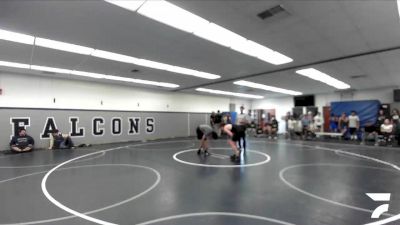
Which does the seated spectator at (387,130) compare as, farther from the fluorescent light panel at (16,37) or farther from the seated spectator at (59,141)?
the seated spectator at (59,141)

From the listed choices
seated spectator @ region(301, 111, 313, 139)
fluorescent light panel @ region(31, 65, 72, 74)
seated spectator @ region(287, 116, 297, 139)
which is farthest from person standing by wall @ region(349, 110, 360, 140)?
fluorescent light panel @ region(31, 65, 72, 74)

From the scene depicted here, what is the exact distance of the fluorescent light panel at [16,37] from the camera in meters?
4.66

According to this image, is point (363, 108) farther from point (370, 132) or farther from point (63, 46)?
point (63, 46)

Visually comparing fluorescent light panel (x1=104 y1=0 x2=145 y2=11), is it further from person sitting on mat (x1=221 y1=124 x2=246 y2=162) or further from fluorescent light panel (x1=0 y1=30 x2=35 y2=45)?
person sitting on mat (x1=221 y1=124 x2=246 y2=162)

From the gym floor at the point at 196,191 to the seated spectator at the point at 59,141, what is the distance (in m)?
3.09

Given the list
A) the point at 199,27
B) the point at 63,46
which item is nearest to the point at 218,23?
the point at 199,27

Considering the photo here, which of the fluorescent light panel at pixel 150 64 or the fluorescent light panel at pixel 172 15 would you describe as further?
the fluorescent light panel at pixel 150 64

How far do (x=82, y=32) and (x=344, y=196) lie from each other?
5.79 meters

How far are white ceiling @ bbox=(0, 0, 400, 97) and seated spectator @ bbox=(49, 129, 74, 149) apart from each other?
3290 mm

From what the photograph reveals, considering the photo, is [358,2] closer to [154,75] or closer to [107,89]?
[154,75]

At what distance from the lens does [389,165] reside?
5492 millimetres

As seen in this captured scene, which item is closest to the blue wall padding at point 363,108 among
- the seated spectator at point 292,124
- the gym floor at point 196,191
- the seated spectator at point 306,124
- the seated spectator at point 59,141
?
the seated spectator at point 306,124

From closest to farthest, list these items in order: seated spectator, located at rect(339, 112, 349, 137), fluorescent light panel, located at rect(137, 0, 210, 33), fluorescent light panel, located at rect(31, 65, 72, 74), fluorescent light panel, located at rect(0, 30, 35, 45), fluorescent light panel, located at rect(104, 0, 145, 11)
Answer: fluorescent light panel, located at rect(104, 0, 145, 11), fluorescent light panel, located at rect(137, 0, 210, 33), fluorescent light panel, located at rect(0, 30, 35, 45), fluorescent light panel, located at rect(31, 65, 72, 74), seated spectator, located at rect(339, 112, 349, 137)

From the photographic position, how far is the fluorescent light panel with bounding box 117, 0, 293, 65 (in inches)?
147
